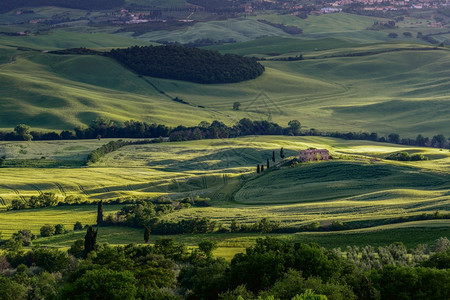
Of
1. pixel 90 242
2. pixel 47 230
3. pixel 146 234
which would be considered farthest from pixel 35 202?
pixel 90 242

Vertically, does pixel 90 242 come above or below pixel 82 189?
above

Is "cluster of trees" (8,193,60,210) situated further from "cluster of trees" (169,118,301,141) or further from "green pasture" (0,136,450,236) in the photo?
"cluster of trees" (169,118,301,141)

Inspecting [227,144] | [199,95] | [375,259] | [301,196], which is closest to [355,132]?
[227,144]

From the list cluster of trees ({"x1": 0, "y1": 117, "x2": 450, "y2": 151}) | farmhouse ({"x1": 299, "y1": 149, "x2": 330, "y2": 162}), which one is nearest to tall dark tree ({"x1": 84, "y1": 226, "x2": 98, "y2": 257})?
farmhouse ({"x1": 299, "y1": 149, "x2": 330, "y2": 162})

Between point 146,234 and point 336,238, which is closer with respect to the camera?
point 336,238

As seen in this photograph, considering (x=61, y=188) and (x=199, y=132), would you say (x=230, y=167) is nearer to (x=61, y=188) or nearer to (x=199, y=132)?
(x=199, y=132)

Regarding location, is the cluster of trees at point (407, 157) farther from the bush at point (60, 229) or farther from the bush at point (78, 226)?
the bush at point (60, 229)
